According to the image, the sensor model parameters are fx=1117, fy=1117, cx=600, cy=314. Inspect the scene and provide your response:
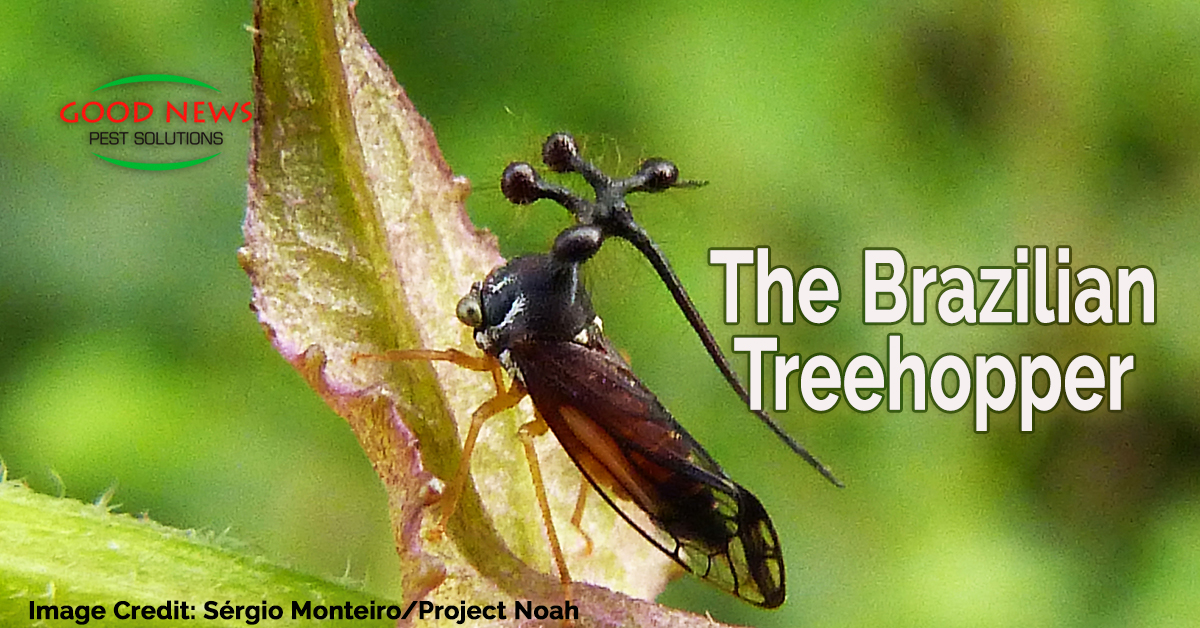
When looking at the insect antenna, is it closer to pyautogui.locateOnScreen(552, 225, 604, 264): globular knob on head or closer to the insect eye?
pyautogui.locateOnScreen(552, 225, 604, 264): globular knob on head

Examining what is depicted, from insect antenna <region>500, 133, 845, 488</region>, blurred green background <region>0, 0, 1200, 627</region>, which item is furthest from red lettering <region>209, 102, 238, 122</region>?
insect antenna <region>500, 133, 845, 488</region>

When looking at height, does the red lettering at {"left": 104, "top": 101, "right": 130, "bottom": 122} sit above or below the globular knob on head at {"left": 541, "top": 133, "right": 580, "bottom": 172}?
above

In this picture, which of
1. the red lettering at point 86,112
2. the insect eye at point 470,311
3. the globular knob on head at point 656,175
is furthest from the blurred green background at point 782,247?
the insect eye at point 470,311

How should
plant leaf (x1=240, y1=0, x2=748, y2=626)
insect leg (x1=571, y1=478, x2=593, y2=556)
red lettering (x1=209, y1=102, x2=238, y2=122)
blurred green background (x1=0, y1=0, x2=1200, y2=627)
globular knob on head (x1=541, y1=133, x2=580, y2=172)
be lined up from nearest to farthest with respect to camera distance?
plant leaf (x1=240, y1=0, x2=748, y2=626)
insect leg (x1=571, y1=478, x2=593, y2=556)
globular knob on head (x1=541, y1=133, x2=580, y2=172)
red lettering (x1=209, y1=102, x2=238, y2=122)
blurred green background (x1=0, y1=0, x2=1200, y2=627)

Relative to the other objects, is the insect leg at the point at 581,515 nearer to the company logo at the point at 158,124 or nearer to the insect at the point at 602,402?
the insect at the point at 602,402

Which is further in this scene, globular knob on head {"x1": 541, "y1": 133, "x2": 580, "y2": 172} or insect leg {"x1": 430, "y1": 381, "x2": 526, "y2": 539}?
globular knob on head {"x1": 541, "y1": 133, "x2": 580, "y2": 172}

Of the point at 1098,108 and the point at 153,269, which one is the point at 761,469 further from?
the point at 153,269

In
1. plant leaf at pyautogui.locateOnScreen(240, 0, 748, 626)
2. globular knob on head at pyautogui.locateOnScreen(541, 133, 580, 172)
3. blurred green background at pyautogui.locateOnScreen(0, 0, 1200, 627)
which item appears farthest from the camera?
blurred green background at pyautogui.locateOnScreen(0, 0, 1200, 627)
